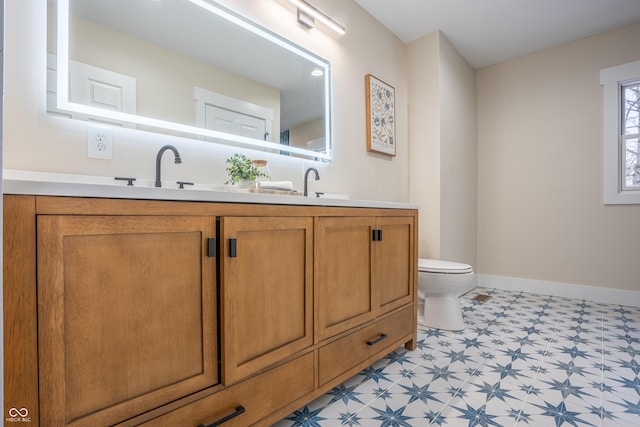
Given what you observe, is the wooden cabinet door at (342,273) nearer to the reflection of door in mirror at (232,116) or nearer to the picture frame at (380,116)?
the reflection of door in mirror at (232,116)

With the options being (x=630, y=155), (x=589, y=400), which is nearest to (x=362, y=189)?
(x=589, y=400)

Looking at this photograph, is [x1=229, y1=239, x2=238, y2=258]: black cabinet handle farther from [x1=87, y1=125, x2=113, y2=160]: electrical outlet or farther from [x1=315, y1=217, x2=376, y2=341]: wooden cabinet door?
[x1=87, y1=125, x2=113, y2=160]: electrical outlet

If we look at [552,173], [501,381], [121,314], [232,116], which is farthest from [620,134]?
[121,314]

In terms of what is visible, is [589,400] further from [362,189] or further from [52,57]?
[52,57]

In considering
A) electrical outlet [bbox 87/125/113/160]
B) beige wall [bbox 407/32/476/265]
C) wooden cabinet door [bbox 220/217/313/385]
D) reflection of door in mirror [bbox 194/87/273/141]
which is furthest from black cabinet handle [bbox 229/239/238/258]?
beige wall [bbox 407/32/476/265]

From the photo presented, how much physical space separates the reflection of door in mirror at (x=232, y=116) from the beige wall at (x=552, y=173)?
9.05 ft

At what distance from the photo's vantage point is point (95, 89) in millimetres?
1216

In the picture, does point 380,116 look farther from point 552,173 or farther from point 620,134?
point 620,134

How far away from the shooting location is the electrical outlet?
1188 mm

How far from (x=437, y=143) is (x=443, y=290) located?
1317mm

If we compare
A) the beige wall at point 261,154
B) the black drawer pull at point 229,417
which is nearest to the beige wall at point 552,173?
the beige wall at point 261,154

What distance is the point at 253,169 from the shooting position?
1.51m

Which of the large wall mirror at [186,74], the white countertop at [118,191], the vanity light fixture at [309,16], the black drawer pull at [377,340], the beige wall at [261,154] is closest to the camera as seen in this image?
the white countertop at [118,191]

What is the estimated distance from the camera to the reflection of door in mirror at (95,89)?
1.12 m
